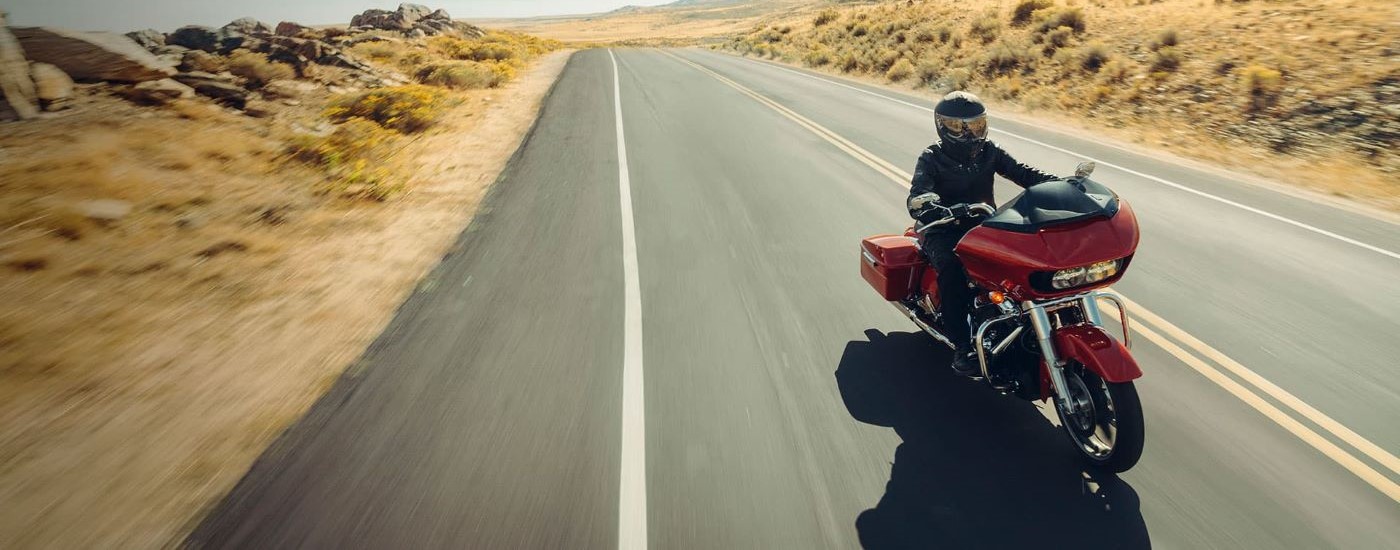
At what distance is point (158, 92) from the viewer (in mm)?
11141

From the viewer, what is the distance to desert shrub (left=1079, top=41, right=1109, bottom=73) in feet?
48.8

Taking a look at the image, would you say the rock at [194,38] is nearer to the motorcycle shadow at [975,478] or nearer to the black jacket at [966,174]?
the black jacket at [966,174]

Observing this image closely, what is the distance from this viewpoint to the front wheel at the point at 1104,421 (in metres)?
2.87

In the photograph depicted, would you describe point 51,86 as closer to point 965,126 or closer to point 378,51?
point 965,126

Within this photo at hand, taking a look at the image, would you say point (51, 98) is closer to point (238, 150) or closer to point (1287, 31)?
point (238, 150)

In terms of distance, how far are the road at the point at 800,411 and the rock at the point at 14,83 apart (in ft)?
27.4

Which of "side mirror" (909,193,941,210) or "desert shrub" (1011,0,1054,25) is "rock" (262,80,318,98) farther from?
"desert shrub" (1011,0,1054,25)

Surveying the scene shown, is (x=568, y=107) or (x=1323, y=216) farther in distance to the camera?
(x=568, y=107)

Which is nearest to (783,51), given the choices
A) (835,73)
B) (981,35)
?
(835,73)

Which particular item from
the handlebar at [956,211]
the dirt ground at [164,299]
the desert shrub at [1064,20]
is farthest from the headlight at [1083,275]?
the desert shrub at [1064,20]

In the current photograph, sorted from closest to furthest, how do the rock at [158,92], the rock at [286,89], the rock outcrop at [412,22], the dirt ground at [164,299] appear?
1. the dirt ground at [164,299]
2. the rock at [158,92]
3. the rock at [286,89]
4. the rock outcrop at [412,22]

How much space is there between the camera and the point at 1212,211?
7031 millimetres

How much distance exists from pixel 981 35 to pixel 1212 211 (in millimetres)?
16193

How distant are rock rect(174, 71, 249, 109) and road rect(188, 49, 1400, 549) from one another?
9279 mm
